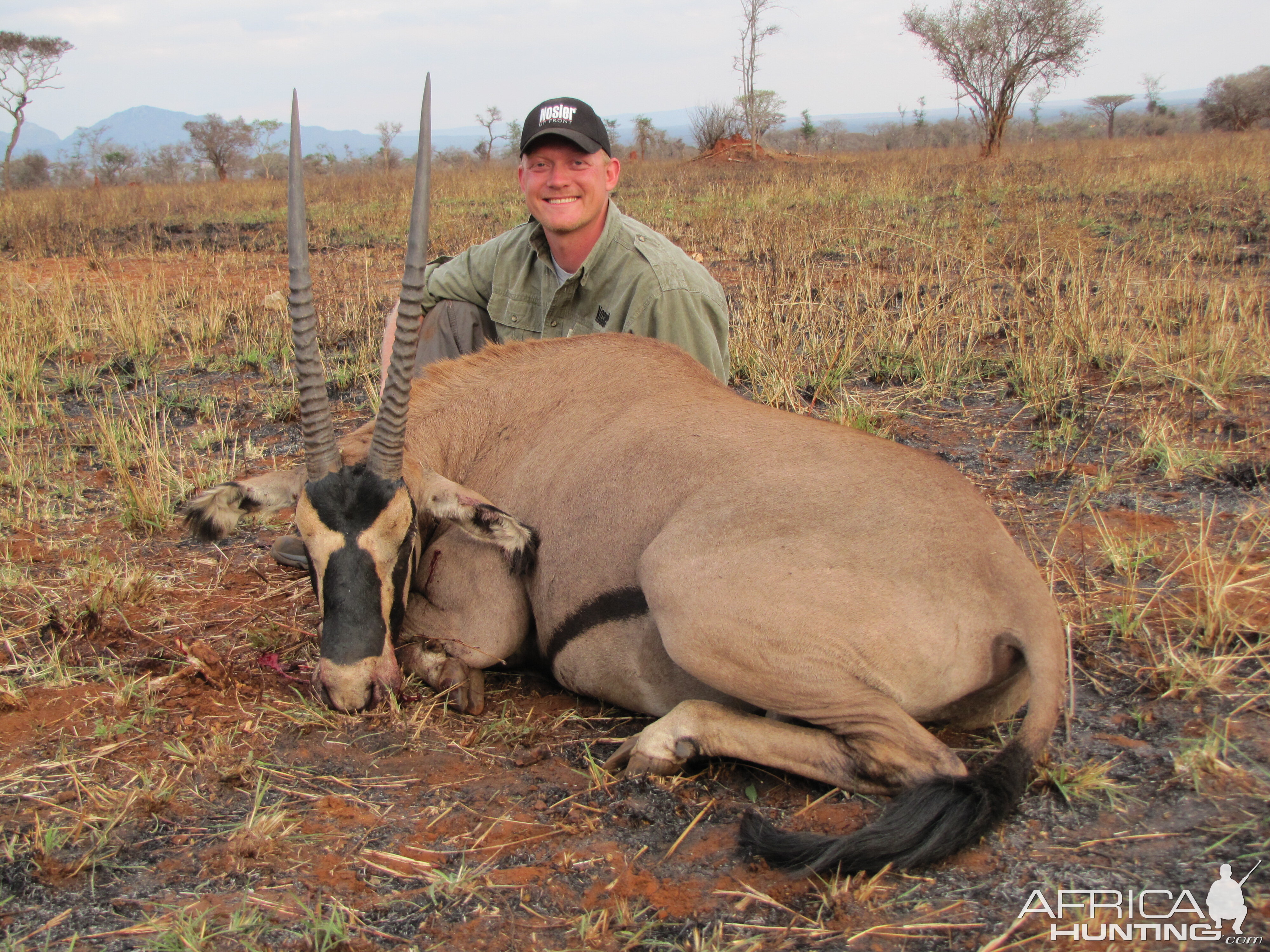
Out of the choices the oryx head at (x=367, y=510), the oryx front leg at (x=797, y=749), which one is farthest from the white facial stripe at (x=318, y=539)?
the oryx front leg at (x=797, y=749)

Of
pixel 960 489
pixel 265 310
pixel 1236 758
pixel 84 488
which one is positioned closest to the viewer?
pixel 1236 758

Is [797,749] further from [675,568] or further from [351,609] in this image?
[351,609]

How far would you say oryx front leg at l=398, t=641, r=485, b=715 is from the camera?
3.82m

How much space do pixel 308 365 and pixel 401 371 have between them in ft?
1.12

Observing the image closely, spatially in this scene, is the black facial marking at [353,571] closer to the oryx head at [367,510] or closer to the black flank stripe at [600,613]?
the oryx head at [367,510]

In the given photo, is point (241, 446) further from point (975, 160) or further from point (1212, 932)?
point (975, 160)

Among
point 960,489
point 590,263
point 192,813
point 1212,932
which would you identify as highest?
point 590,263

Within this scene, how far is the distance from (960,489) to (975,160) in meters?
22.4

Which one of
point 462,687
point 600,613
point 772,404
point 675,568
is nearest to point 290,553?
point 462,687

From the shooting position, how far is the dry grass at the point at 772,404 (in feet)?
9.80

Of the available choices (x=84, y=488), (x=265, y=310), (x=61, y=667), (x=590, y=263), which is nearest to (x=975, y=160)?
(x=265, y=310)

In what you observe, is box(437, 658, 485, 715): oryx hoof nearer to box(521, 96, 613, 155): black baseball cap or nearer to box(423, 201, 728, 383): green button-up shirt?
box(423, 201, 728, 383): green button-up shirt

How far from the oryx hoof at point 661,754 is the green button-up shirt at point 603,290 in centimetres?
241

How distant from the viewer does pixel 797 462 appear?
343cm
